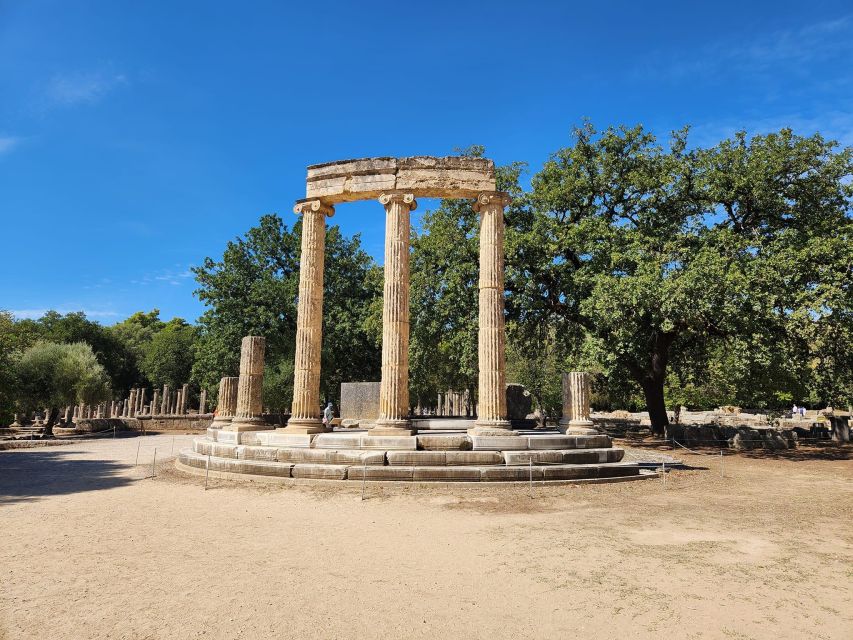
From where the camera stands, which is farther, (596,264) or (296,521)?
(596,264)

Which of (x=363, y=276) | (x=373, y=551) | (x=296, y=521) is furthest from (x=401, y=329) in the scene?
(x=363, y=276)

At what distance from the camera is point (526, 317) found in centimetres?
2308

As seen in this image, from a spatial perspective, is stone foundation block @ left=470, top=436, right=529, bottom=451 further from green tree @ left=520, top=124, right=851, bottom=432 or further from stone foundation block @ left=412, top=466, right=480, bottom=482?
green tree @ left=520, top=124, right=851, bottom=432

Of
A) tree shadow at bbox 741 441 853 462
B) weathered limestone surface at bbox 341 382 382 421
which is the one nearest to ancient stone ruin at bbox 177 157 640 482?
weathered limestone surface at bbox 341 382 382 421

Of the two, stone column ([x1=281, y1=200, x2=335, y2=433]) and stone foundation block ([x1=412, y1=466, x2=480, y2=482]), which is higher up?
stone column ([x1=281, y1=200, x2=335, y2=433])

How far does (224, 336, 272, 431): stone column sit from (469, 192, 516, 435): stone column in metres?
7.24

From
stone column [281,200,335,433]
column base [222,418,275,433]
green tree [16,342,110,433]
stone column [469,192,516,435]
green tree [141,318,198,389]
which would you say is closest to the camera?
stone column [469,192,516,435]

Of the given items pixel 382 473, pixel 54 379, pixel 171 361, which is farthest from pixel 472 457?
pixel 171 361

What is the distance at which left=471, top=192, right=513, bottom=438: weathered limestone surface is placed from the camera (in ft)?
47.7

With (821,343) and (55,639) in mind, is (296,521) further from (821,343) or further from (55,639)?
(821,343)

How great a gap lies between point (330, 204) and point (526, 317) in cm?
1067

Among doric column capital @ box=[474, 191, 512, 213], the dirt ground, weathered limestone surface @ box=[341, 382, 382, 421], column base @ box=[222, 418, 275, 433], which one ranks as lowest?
the dirt ground

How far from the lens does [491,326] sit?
49.8 feet

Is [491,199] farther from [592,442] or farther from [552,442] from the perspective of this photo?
[592,442]
